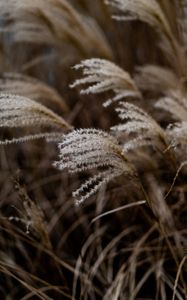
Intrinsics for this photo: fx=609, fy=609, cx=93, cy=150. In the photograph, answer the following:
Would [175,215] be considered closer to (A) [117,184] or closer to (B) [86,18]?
(A) [117,184]

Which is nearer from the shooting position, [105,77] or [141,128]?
[141,128]

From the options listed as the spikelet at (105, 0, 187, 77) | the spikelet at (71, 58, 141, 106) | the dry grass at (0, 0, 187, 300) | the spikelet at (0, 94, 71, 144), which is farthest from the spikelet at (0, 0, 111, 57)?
the spikelet at (0, 94, 71, 144)

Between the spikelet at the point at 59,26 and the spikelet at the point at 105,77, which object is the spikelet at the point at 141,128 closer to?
the spikelet at the point at 105,77

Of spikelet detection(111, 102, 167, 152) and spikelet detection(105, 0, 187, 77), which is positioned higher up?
spikelet detection(105, 0, 187, 77)

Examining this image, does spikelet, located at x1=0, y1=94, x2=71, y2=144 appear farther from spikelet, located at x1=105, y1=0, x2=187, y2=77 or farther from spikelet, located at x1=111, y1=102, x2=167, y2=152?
spikelet, located at x1=105, y1=0, x2=187, y2=77

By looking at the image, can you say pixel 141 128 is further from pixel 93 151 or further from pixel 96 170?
pixel 96 170

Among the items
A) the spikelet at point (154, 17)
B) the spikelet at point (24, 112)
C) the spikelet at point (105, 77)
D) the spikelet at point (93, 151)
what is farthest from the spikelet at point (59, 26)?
the spikelet at point (93, 151)

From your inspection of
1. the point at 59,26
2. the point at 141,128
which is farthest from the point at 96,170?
the point at 141,128

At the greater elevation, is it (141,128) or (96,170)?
(141,128)
